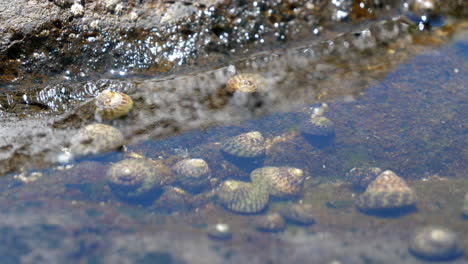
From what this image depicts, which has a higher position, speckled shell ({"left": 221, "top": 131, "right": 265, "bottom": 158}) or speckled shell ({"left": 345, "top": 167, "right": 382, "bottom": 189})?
speckled shell ({"left": 221, "top": 131, "right": 265, "bottom": 158})

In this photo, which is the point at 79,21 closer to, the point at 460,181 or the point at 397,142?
the point at 397,142

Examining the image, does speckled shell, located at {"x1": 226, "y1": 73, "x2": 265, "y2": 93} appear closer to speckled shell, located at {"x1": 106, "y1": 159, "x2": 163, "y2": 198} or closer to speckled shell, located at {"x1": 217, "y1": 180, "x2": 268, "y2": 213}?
speckled shell, located at {"x1": 217, "y1": 180, "x2": 268, "y2": 213}

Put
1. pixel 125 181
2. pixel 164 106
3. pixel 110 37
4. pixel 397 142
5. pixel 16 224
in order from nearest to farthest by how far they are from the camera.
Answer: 1. pixel 16 224
2. pixel 125 181
3. pixel 397 142
4. pixel 164 106
5. pixel 110 37

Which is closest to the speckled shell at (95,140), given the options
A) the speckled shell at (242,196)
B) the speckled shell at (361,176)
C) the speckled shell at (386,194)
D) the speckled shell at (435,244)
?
the speckled shell at (242,196)

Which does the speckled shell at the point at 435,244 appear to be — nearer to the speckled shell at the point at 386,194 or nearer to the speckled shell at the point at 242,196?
the speckled shell at the point at 386,194

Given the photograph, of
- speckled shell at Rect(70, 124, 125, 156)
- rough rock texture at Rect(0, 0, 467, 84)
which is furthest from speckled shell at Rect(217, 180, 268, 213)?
rough rock texture at Rect(0, 0, 467, 84)

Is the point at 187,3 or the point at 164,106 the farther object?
the point at 187,3

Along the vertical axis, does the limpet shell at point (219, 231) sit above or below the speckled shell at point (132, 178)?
below

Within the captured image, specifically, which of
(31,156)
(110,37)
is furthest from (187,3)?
(31,156)
